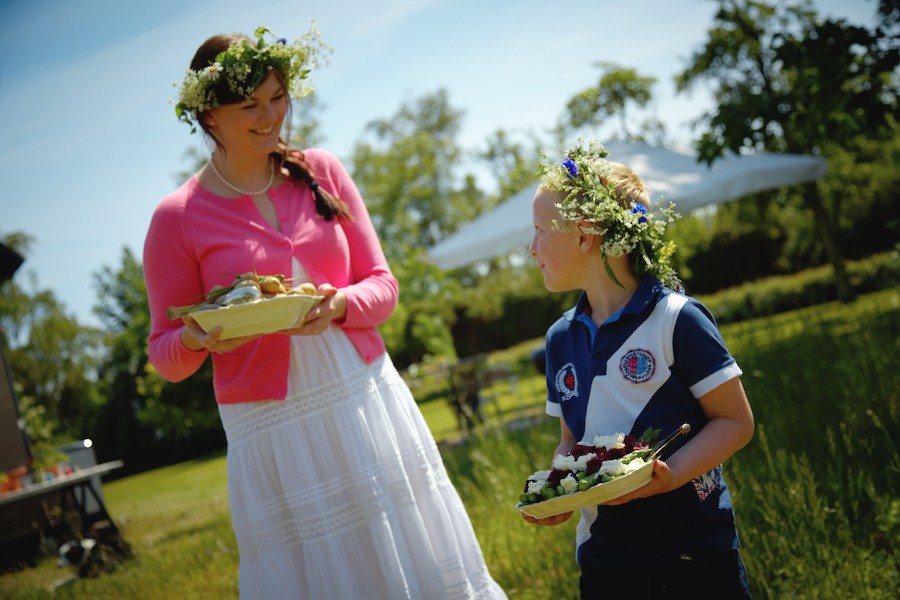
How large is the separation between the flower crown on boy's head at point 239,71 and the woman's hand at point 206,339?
711mm

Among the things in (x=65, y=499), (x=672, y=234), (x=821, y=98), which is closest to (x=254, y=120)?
(x=821, y=98)

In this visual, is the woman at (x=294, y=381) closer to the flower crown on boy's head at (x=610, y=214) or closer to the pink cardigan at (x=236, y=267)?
the pink cardigan at (x=236, y=267)

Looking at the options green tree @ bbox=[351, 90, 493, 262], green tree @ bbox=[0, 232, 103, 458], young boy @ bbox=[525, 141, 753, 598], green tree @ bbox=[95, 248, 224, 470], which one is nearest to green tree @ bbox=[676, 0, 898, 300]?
young boy @ bbox=[525, 141, 753, 598]

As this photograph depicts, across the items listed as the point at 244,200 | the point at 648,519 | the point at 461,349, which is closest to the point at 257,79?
the point at 244,200

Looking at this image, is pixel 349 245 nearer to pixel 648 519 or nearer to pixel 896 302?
pixel 648 519

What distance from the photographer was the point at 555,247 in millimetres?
2014

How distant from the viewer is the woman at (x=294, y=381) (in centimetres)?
226

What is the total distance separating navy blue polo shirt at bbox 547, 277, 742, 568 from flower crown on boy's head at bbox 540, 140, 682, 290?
70 millimetres

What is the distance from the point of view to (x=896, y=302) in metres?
9.48

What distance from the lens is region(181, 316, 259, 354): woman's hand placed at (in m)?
2.15

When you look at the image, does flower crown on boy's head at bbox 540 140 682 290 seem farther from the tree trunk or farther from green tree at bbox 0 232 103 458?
green tree at bbox 0 232 103 458

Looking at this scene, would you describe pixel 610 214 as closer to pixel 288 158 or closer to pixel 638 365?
pixel 638 365

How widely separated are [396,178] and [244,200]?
3404cm

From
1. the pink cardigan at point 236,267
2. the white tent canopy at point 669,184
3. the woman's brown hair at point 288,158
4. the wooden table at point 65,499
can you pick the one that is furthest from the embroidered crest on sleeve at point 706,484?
the wooden table at point 65,499
